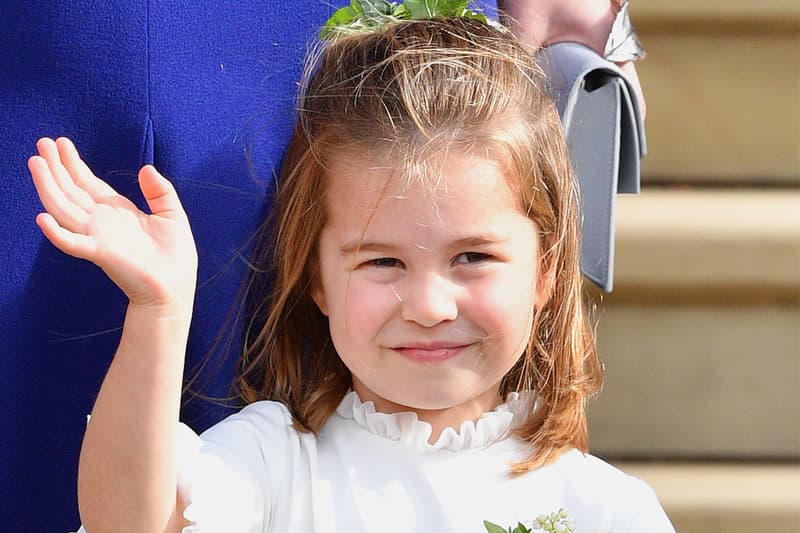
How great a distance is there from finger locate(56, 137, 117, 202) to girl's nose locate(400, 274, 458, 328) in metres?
0.34

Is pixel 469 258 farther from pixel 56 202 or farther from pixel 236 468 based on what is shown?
pixel 56 202

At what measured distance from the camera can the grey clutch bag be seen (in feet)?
5.65

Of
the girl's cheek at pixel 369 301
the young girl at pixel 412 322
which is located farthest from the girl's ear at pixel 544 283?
the girl's cheek at pixel 369 301

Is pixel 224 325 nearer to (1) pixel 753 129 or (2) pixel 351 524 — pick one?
(2) pixel 351 524

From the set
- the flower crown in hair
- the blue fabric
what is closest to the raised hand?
the blue fabric

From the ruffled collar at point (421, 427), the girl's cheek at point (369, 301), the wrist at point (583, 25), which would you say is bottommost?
the ruffled collar at point (421, 427)

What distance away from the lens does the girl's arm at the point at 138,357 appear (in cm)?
125

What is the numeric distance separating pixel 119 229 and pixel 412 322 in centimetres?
35

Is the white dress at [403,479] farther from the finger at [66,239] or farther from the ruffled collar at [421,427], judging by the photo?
the finger at [66,239]

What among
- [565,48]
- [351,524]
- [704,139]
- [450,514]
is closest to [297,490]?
[351,524]

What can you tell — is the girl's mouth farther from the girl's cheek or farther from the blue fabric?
the blue fabric

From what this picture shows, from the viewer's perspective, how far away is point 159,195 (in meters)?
1.29

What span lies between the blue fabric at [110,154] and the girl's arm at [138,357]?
17 centimetres

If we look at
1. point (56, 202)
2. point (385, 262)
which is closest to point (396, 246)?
point (385, 262)
